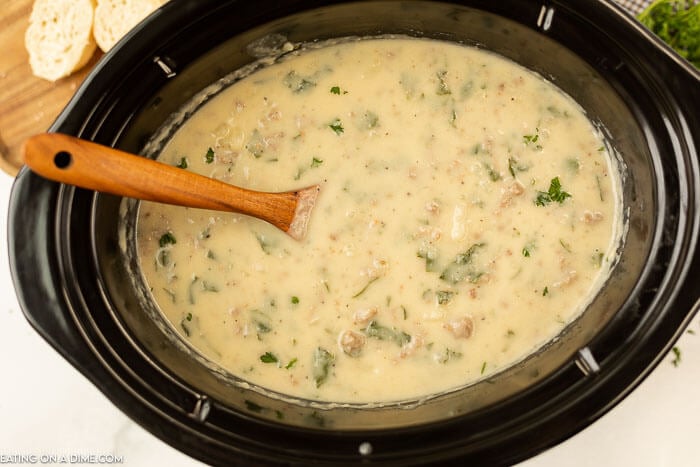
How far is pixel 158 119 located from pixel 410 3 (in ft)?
2.66

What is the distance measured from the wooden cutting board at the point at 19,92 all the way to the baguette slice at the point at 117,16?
0.34 ft

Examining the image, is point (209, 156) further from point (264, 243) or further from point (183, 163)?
point (264, 243)

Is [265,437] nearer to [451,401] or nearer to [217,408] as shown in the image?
[217,408]

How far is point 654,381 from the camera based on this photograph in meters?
2.24

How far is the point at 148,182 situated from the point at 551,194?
117cm

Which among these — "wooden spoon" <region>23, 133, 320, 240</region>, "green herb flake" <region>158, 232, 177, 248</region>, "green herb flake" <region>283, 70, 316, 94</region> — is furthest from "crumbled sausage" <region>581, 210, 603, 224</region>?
"green herb flake" <region>158, 232, 177, 248</region>

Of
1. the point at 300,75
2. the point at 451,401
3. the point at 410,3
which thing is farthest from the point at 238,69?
the point at 451,401

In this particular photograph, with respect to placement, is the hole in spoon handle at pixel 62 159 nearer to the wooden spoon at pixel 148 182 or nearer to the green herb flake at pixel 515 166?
the wooden spoon at pixel 148 182

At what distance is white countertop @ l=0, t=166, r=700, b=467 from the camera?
224 centimetres

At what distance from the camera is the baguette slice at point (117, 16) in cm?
220

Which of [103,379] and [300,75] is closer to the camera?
[103,379]

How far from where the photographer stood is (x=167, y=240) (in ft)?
7.11

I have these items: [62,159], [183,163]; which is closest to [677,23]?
[183,163]

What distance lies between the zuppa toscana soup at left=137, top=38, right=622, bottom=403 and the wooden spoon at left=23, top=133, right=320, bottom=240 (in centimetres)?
9
